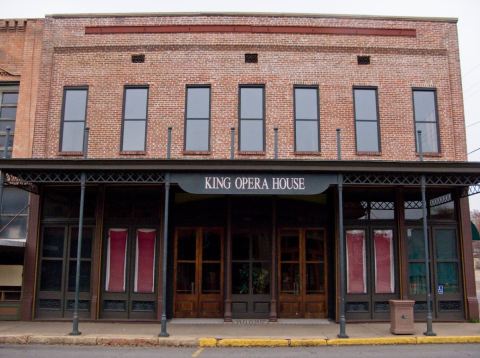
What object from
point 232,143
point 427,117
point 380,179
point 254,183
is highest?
point 427,117

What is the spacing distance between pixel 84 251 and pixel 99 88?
17.7 ft

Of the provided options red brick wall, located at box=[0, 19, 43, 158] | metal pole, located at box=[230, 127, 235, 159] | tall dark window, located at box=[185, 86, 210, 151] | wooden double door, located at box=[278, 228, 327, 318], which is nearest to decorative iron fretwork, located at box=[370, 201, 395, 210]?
wooden double door, located at box=[278, 228, 327, 318]

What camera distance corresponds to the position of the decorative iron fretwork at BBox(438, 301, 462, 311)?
15.1 metres

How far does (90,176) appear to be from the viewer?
1347 centimetres

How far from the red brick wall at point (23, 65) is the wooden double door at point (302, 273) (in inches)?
357

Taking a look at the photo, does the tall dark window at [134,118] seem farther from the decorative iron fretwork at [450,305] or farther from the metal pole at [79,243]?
the decorative iron fretwork at [450,305]

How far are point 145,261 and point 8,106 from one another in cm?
717

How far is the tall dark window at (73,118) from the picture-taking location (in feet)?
52.4

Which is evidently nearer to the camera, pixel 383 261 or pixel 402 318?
pixel 402 318

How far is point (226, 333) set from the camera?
12516mm

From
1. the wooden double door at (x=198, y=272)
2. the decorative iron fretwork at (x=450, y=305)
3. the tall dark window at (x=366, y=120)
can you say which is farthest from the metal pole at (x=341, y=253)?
the wooden double door at (x=198, y=272)

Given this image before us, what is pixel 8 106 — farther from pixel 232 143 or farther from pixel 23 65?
pixel 232 143

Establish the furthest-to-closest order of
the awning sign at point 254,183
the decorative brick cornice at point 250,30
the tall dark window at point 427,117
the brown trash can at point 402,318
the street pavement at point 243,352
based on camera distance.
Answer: the decorative brick cornice at point 250,30 < the tall dark window at point 427,117 < the awning sign at point 254,183 < the brown trash can at point 402,318 < the street pavement at point 243,352

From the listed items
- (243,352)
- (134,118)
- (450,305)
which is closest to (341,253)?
(243,352)
